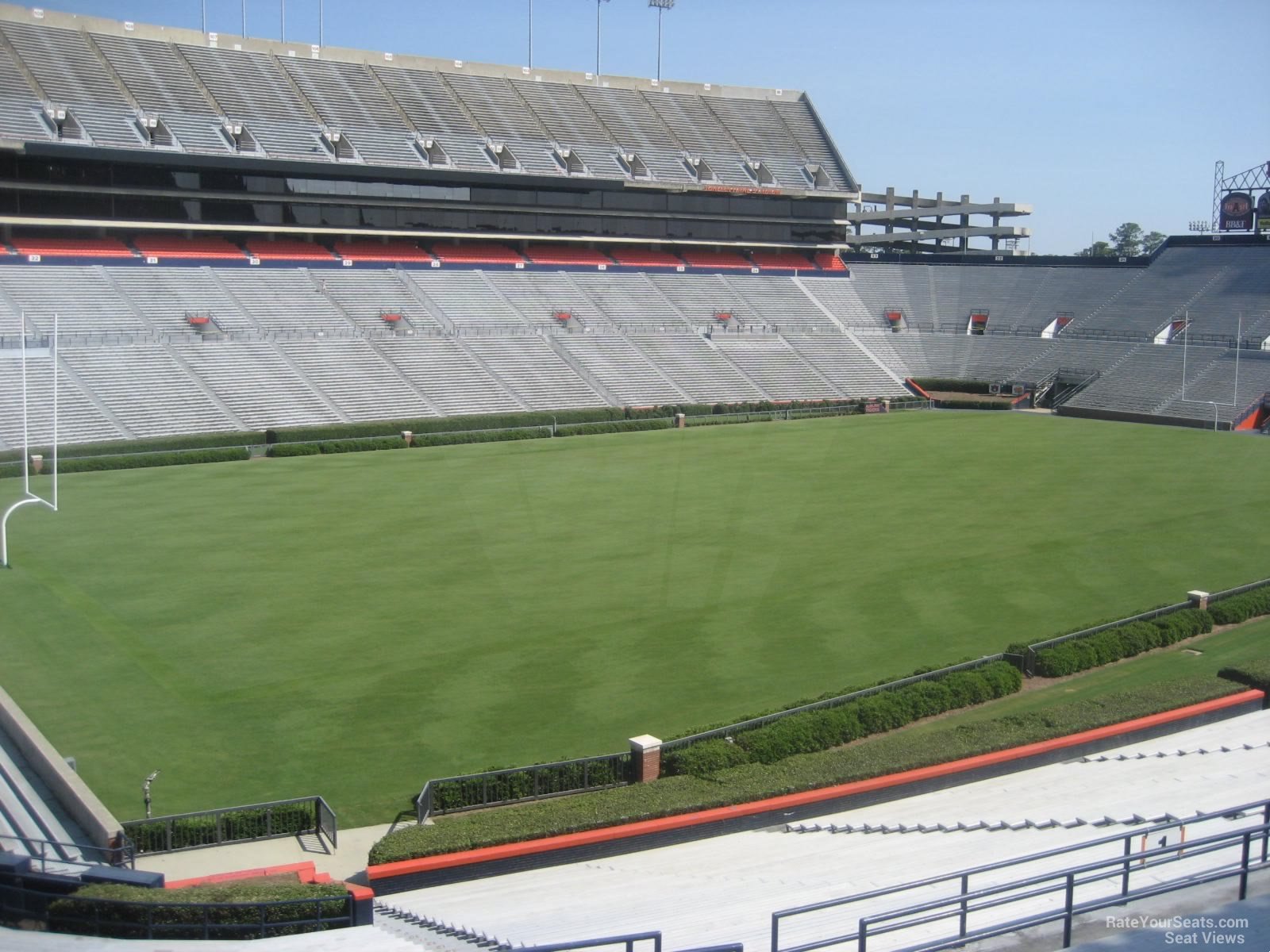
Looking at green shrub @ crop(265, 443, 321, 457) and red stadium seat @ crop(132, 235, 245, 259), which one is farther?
red stadium seat @ crop(132, 235, 245, 259)

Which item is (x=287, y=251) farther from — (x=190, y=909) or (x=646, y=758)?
(x=190, y=909)

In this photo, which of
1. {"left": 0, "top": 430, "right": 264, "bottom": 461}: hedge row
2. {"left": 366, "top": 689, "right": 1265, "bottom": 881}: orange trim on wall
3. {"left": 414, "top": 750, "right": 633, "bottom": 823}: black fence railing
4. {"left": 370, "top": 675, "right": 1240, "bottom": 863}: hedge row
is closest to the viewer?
{"left": 366, "top": 689, "right": 1265, "bottom": 881}: orange trim on wall

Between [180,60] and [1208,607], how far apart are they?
5385cm

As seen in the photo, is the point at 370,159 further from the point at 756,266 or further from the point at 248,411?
→ the point at 756,266

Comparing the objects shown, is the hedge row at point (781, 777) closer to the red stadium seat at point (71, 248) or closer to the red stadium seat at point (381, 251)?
the red stadium seat at point (71, 248)

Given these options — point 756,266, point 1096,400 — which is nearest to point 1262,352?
point 1096,400

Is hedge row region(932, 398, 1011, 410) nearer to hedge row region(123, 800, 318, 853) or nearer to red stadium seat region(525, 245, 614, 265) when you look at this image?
red stadium seat region(525, 245, 614, 265)

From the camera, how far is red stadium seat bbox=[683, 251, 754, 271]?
2810 inches

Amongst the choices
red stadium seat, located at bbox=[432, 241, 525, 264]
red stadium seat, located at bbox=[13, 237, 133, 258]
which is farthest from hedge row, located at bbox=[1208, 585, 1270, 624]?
red stadium seat, located at bbox=[13, 237, 133, 258]

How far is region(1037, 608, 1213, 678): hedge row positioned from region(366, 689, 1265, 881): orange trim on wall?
2918 millimetres

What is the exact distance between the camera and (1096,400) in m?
61.0

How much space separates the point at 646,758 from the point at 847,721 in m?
3.33

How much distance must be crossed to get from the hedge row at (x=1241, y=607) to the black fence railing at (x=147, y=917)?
19.1 meters

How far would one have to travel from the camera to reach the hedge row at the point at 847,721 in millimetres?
16172
